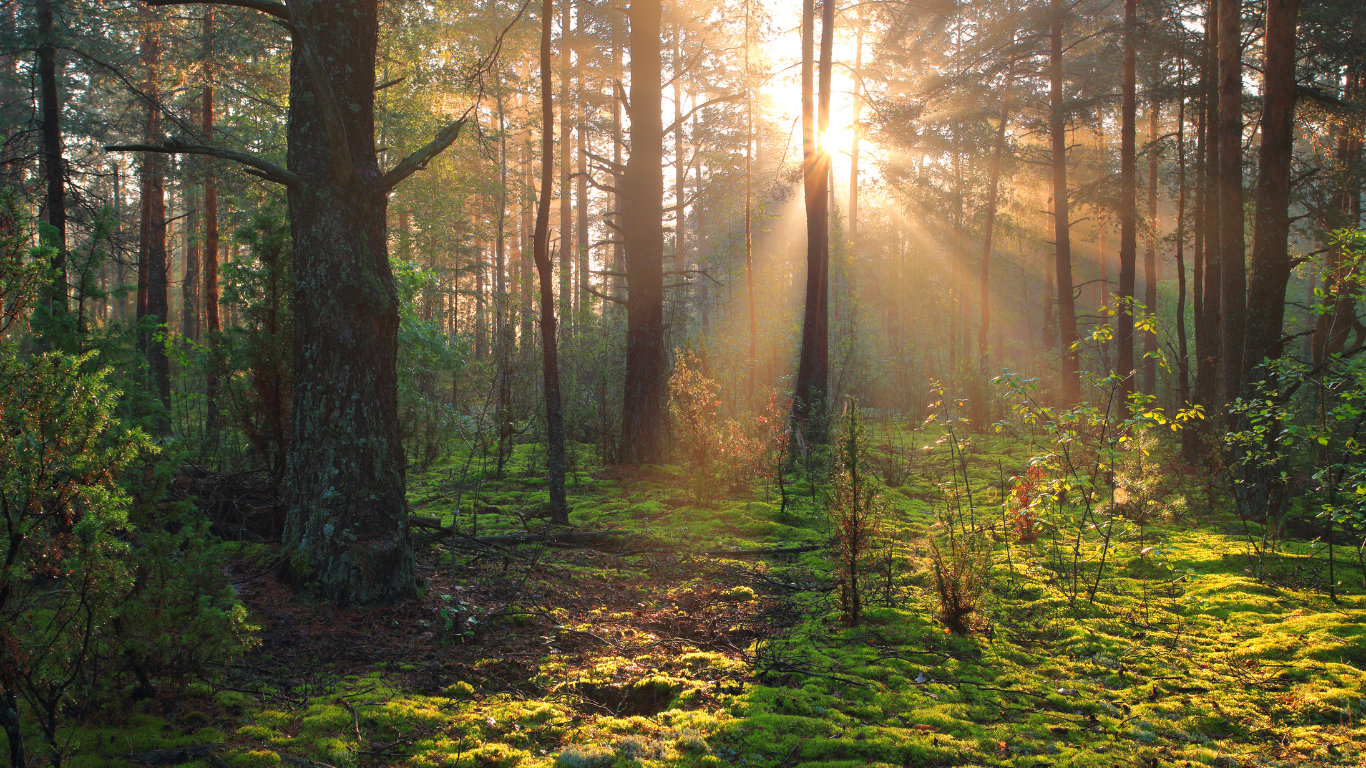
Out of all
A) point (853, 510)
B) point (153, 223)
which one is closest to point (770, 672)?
point (853, 510)

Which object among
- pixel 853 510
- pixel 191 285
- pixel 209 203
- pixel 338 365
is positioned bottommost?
pixel 853 510

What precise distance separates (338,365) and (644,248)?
636cm

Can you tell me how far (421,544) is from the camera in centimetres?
522

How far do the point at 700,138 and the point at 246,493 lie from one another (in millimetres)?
20310

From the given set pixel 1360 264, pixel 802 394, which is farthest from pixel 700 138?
pixel 1360 264

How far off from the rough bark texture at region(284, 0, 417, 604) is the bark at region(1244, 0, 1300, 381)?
882cm

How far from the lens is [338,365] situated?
414 cm

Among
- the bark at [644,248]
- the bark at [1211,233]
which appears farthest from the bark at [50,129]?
the bark at [1211,233]

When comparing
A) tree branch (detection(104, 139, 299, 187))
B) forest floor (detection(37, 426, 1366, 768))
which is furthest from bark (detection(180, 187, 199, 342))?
forest floor (detection(37, 426, 1366, 768))

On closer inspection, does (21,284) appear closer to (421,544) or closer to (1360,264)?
(421,544)

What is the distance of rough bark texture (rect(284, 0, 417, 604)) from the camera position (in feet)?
13.2

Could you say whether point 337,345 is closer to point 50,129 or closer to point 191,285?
point 50,129

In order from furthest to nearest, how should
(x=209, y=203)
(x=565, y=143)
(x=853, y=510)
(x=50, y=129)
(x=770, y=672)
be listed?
(x=565, y=143) → (x=209, y=203) → (x=50, y=129) → (x=853, y=510) → (x=770, y=672)

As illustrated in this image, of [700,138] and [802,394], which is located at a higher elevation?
[700,138]
